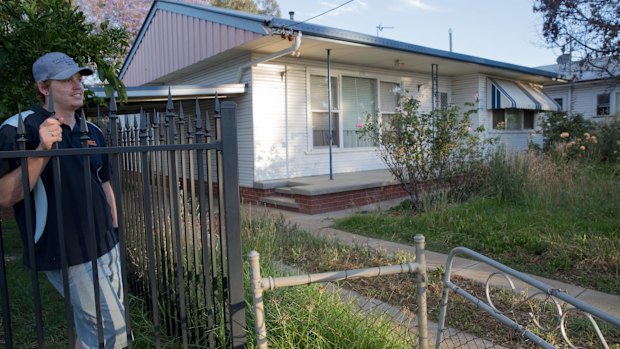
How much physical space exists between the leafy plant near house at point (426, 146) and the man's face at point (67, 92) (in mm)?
5571

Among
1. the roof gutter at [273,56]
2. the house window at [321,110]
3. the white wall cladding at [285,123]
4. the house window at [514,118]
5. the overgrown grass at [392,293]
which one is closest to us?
the overgrown grass at [392,293]

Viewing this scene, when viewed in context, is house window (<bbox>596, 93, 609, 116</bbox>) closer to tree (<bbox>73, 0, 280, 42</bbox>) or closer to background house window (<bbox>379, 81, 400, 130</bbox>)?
background house window (<bbox>379, 81, 400, 130</bbox>)

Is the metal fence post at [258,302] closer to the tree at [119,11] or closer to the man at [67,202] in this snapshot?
the man at [67,202]

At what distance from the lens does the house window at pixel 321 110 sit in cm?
1032

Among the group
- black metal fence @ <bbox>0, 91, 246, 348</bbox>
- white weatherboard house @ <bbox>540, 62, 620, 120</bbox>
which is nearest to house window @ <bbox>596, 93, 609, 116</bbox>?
white weatherboard house @ <bbox>540, 62, 620, 120</bbox>

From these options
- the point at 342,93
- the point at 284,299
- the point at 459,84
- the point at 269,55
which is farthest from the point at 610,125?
the point at 284,299

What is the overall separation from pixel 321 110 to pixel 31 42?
24.4 ft

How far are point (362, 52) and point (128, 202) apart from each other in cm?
734

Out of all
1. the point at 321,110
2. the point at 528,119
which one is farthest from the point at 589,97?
the point at 321,110

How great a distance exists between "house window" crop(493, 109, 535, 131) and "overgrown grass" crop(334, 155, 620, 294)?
20.8 ft

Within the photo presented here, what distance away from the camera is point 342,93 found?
428 inches

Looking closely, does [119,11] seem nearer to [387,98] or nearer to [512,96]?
[387,98]

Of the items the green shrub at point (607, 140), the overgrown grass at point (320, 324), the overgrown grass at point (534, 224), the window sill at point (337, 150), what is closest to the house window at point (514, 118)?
the green shrub at point (607, 140)

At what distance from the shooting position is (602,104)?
2278 cm
